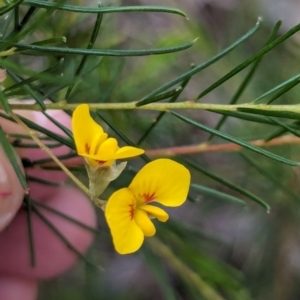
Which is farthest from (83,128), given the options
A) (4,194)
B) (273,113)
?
(4,194)

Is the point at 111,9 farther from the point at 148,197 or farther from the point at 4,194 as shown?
the point at 4,194

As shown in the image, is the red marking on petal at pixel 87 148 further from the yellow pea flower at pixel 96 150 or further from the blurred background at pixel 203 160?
the blurred background at pixel 203 160

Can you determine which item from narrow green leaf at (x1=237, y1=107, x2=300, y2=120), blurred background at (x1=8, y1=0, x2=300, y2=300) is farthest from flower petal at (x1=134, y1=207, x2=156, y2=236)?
blurred background at (x1=8, y1=0, x2=300, y2=300)

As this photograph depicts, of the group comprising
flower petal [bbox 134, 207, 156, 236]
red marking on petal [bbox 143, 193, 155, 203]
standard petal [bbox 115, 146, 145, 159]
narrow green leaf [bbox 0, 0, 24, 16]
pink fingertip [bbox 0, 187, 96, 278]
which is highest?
narrow green leaf [bbox 0, 0, 24, 16]

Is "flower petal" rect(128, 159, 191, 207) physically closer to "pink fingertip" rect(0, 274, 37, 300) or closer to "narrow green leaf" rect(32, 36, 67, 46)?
"narrow green leaf" rect(32, 36, 67, 46)

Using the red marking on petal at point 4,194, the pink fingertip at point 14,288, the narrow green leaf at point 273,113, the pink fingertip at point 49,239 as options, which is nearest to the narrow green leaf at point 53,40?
the narrow green leaf at point 273,113

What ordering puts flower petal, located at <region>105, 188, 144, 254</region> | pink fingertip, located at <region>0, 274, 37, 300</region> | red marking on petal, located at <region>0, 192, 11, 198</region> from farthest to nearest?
pink fingertip, located at <region>0, 274, 37, 300</region> < red marking on petal, located at <region>0, 192, 11, 198</region> < flower petal, located at <region>105, 188, 144, 254</region>

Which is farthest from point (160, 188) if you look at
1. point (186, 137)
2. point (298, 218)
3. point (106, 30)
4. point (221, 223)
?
point (221, 223)
